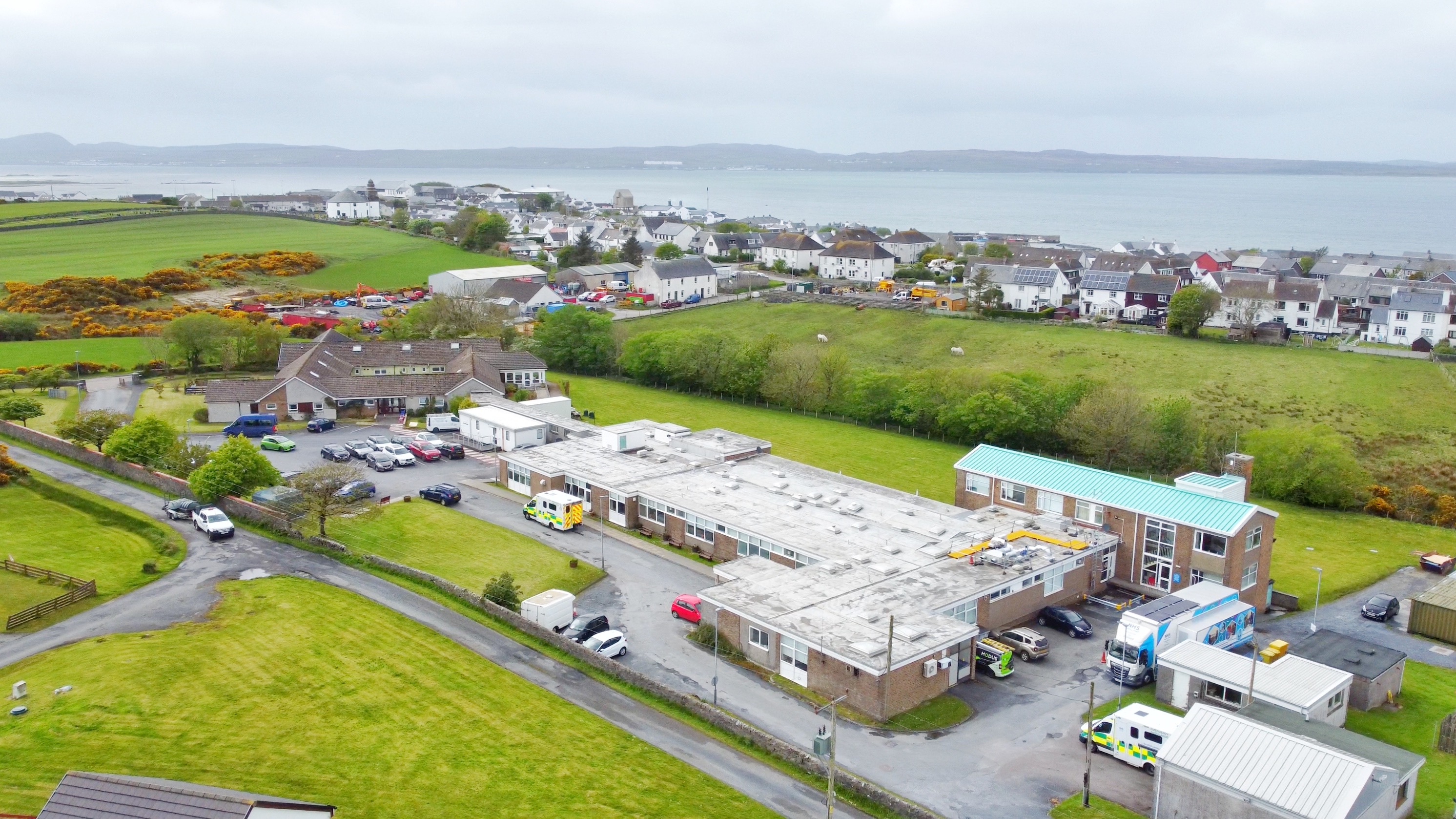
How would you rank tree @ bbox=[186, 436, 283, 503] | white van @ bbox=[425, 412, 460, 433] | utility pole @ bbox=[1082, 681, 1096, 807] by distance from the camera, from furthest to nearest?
1. white van @ bbox=[425, 412, 460, 433]
2. tree @ bbox=[186, 436, 283, 503]
3. utility pole @ bbox=[1082, 681, 1096, 807]

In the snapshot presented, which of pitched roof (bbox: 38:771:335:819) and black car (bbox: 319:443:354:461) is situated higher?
pitched roof (bbox: 38:771:335:819)

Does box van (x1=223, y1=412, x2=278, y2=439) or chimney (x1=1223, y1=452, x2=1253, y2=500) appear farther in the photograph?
box van (x1=223, y1=412, x2=278, y2=439)

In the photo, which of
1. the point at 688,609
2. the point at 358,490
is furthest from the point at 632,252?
the point at 688,609

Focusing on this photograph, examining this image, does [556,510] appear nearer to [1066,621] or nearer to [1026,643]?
[1026,643]

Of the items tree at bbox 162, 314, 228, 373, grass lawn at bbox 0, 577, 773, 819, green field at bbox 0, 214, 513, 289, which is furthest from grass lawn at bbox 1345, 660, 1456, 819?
green field at bbox 0, 214, 513, 289

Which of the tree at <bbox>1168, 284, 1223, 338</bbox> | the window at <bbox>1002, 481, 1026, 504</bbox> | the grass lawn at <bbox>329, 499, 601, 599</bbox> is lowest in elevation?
the grass lawn at <bbox>329, 499, 601, 599</bbox>

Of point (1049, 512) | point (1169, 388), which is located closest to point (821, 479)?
point (1049, 512)

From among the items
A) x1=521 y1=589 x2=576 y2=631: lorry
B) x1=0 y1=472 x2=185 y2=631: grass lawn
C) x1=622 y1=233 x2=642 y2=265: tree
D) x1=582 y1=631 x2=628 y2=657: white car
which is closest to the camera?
x1=582 y1=631 x2=628 y2=657: white car

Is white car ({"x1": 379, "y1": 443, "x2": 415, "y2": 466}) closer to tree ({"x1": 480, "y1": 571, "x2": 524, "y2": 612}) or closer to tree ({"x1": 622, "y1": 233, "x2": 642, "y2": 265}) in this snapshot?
tree ({"x1": 480, "y1": 571, "x2": 524, "y2": 612})
